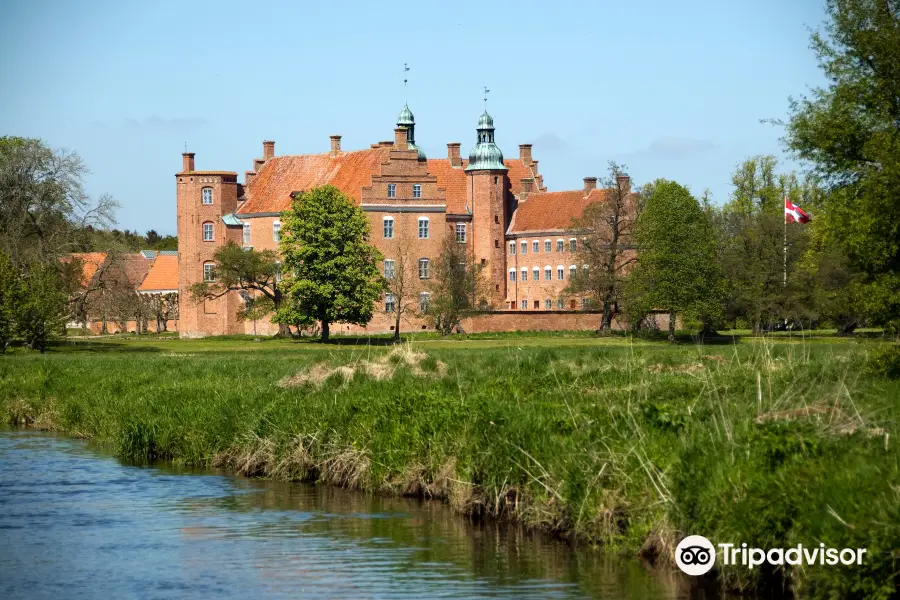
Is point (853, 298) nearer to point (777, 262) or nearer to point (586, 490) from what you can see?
point (586, 490)

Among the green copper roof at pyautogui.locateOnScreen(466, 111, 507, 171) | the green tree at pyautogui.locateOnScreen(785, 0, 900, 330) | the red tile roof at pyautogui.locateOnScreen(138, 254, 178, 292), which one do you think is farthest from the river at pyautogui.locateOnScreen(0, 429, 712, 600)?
the red tile roof at pyautogui.locateOnScreen(138, 254, 178, 292)

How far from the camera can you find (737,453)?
14.3 meters

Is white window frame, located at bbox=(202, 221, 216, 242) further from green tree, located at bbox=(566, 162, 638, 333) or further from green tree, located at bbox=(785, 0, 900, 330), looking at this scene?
green tree, located at bbox=(785, 0, 900, 330)

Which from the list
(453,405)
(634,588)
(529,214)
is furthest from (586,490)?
(529,214)

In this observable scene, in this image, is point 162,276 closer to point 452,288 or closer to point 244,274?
point 244,274

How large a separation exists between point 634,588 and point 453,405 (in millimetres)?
6249

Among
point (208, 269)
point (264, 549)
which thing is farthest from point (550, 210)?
point (264, 549)

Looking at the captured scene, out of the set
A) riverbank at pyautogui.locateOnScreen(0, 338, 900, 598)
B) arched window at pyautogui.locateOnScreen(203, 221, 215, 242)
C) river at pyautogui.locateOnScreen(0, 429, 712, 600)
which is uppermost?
arched window at pyautogui.locateOnScreen(203, 221, 215, 242)

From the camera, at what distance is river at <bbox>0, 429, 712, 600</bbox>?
14398mm

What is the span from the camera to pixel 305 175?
9044cm

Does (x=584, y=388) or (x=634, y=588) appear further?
(x=584, y=388)

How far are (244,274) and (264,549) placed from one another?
2403 inches

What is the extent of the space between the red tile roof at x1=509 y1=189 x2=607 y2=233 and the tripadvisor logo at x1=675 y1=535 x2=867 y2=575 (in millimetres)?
82487

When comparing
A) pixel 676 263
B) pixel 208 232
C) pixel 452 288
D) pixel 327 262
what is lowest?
pixel 452 288
